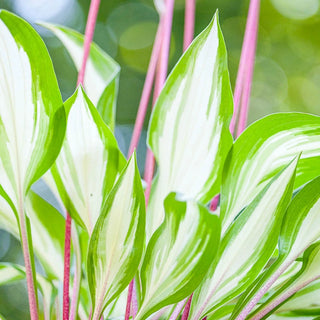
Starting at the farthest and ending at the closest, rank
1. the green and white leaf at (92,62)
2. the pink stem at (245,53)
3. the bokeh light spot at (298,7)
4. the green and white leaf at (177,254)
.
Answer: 1. the bokeh light spot at (298,7)
2. the green and white leaf at (92,62)
3. the pink stem at (245,53)
4. the green and white leaf at (177,254)

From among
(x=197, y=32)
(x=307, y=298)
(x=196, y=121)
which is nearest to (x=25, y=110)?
(x=196, y=121)

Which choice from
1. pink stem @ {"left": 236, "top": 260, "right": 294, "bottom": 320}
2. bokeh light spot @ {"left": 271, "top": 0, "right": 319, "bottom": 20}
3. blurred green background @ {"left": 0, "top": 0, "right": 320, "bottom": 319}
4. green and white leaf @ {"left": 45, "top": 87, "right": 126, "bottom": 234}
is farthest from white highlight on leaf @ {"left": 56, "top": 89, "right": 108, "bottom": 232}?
bokeh light spot @ {"left": 271, "top": 0, "right": 319, "bottom": 20}

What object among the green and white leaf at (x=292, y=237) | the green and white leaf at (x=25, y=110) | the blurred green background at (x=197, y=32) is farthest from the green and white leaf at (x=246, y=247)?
the blurred green background at (x=197, y=32)

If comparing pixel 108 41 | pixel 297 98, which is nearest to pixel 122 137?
pixel 108 41

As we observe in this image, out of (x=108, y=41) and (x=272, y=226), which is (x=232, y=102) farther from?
(x=108, y=41)

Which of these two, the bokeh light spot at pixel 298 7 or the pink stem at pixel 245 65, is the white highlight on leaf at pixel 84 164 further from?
the bokeh light spot at pixel 298 7

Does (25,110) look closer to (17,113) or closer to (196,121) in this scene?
(17,113)
